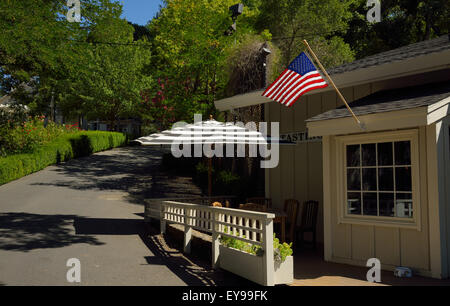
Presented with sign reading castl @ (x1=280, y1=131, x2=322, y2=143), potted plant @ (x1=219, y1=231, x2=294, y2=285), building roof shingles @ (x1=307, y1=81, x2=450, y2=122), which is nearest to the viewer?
potted plant @ (x1=219, y1=231, x2=294, y2=285)

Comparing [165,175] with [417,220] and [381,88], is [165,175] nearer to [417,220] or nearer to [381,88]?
[381,88]

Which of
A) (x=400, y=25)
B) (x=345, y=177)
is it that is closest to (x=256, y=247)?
(x=345, y=177)

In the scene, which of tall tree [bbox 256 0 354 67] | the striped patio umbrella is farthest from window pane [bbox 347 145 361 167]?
tall tree [bbox 256 0 354 67]

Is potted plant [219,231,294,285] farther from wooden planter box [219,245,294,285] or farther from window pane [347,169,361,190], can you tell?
window pane [347,169,361,190]

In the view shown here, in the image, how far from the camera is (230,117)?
14.7 m

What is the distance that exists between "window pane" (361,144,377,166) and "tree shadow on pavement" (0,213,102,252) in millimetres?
5626

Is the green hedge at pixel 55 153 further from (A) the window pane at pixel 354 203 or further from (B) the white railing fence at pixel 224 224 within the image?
(A) the window pane at pixel 354 203

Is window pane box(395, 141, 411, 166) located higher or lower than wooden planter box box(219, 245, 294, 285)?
higher

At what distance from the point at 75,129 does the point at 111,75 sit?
8324 millimetres

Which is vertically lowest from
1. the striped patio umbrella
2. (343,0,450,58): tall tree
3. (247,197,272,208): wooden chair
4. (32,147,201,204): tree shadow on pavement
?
(247,197,272,208): wooden chair

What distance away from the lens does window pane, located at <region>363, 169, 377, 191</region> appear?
715 cm

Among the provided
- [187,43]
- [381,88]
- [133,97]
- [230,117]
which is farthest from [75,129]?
[381,88]

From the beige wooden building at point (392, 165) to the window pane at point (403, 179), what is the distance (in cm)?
2

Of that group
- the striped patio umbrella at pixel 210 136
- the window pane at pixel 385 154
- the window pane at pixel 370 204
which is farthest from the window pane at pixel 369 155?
the striped patio umbrella at pixel 210 136
